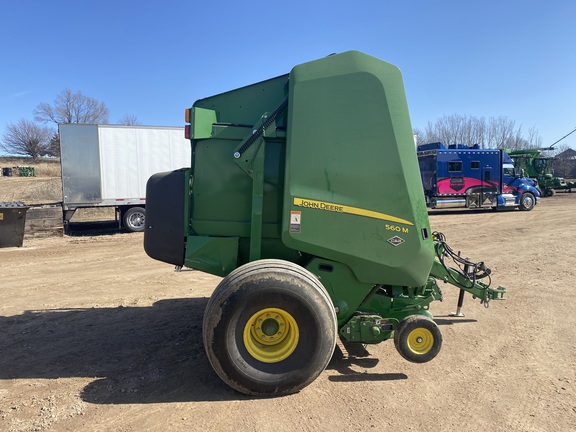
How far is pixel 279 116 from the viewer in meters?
3.62

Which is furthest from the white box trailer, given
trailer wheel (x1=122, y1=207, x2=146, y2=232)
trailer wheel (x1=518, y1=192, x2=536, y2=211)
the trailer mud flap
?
trailer wheel (x1=518, y1=192, x2=536, y2=211)

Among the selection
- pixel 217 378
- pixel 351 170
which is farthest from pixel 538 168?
pixel 217 378

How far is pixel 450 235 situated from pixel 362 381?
1049 centimetres

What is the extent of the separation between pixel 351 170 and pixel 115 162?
12.2m

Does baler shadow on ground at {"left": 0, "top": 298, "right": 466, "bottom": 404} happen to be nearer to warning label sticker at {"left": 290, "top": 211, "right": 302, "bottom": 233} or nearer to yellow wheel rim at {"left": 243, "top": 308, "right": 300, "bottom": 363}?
yellow wheel rim at {"left": 243, "top": 308, "right": 300, "bottom": 363}

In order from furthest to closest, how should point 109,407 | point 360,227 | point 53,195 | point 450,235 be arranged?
point 53,195 → point 450,235 → point 360,227 → point 109,407

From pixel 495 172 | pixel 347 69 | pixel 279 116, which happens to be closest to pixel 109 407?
pixel 279 116

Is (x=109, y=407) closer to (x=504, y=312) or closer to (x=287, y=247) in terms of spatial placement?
(x=287, y=247)

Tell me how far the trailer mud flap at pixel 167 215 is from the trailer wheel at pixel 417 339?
88.6 inches

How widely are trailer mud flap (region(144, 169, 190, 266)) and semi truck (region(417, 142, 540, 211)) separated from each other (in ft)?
57.1

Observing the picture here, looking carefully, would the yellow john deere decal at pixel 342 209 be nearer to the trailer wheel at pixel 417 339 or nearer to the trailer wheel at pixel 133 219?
the trailer wheel at pixel 417 339

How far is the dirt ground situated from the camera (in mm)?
2963

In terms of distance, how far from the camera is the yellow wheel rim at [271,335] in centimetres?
321

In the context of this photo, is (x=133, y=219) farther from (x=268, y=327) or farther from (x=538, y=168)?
(x=538, y=168)
